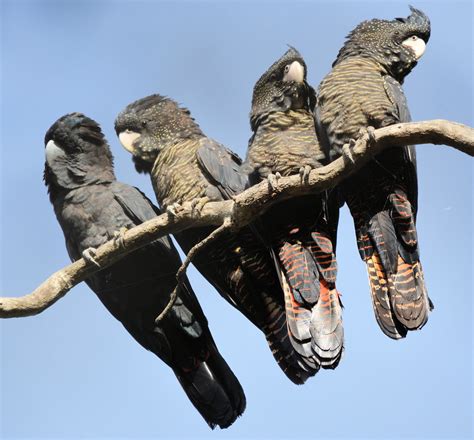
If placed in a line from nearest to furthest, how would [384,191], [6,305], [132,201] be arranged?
[6,305], [384,191], [132,201]

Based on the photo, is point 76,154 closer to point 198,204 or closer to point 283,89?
point 198,204

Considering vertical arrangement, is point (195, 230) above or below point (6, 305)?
above

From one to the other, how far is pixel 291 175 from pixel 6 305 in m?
2.16

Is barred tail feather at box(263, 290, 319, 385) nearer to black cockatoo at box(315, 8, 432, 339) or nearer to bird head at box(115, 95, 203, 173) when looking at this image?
black cockatoo at box(315, 8, 432, 339)

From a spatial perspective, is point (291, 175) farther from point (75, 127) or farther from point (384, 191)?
point (75, 127)

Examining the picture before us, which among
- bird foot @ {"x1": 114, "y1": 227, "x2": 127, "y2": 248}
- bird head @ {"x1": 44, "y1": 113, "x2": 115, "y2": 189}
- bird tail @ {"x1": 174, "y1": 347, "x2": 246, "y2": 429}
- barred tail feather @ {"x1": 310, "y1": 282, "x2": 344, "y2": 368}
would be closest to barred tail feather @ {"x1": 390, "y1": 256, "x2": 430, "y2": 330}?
barred tail feather @ {"x1": 310, "y1": 282, "x2": 344, "y2": 368}

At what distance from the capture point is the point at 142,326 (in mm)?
7277

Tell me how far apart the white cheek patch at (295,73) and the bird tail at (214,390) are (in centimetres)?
220

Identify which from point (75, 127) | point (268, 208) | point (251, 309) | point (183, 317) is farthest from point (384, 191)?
point (75, 127)

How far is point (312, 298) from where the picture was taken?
648 centimetres

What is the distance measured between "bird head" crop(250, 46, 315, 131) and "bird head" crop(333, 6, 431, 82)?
15.1 inches

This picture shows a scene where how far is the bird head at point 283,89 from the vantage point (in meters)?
7.08

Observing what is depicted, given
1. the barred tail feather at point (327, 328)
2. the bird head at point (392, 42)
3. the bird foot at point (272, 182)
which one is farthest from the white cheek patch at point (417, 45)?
the barred tail feather at point (327, 328)

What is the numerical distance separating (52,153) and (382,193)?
268 cm
